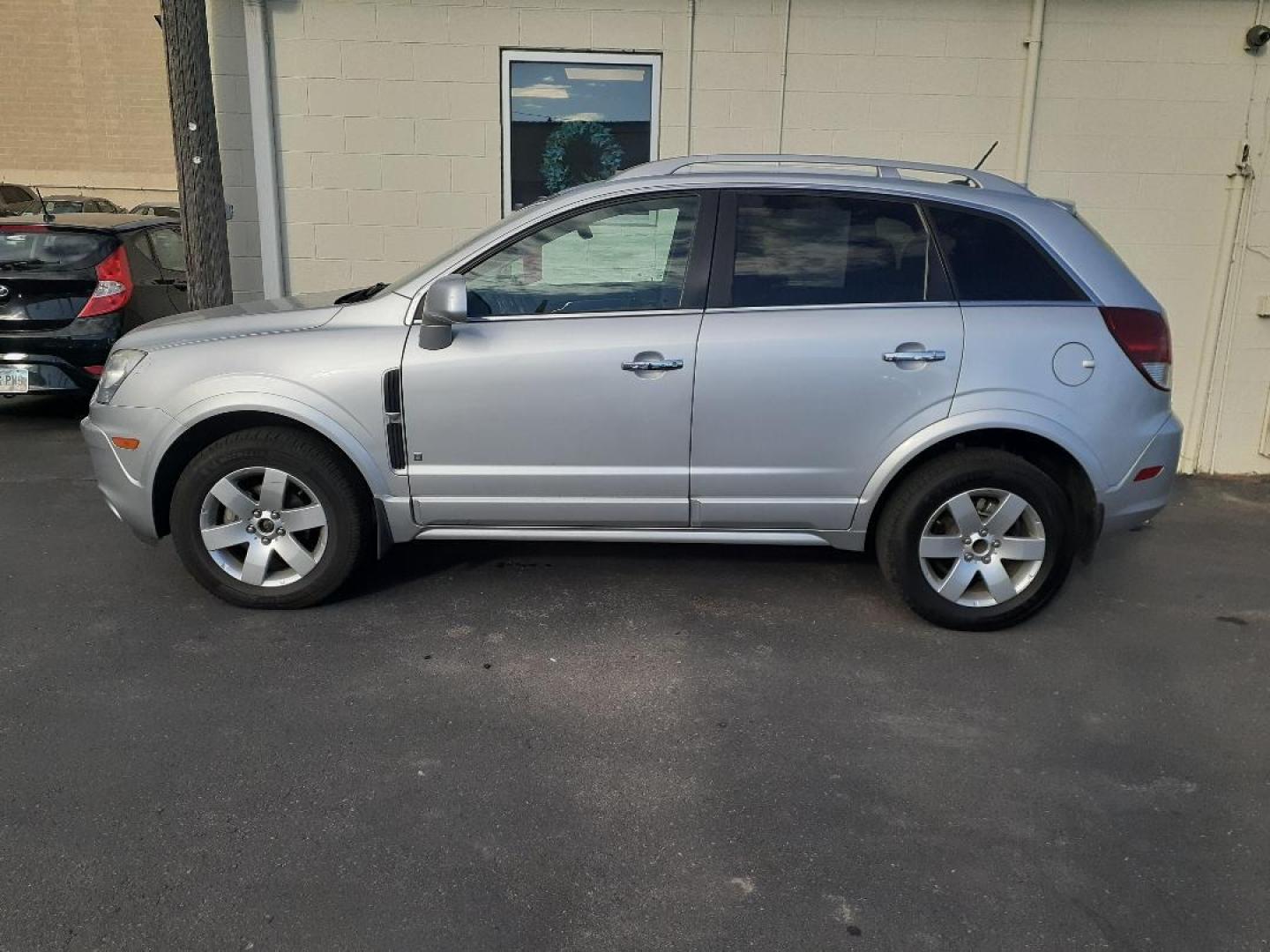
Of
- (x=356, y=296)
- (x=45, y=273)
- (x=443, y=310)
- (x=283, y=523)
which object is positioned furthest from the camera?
(x=45, y=273)

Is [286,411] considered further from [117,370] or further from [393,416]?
[117,370]

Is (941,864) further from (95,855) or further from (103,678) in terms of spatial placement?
(103,678)

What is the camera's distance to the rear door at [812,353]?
4.02 m

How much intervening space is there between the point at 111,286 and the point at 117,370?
142 inches

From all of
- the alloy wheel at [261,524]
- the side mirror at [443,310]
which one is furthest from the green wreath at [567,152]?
the alloy wheel at [261,524]

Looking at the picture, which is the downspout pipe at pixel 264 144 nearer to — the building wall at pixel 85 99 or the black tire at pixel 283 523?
the black tire at pixel 283 523

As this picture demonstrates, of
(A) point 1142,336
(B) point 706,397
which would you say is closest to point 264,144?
(B) point 706,397

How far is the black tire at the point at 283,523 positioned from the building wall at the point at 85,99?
98.9 feet

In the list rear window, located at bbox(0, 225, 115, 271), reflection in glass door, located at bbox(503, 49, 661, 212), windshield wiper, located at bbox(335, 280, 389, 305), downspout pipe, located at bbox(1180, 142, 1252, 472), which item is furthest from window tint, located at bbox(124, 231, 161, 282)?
downspout pipe, located at bbox(1180, 142, 1252, 472)

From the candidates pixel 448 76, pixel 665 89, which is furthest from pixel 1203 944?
pixel 448 76

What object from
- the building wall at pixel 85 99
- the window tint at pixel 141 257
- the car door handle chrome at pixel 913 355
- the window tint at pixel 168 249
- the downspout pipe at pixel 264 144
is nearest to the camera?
the car door handle chrome at pixel 913 355

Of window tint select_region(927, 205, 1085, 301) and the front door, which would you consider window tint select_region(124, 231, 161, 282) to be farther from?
window tint select_region(927, 205, 1085, 301)

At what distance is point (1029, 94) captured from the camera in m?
6.78

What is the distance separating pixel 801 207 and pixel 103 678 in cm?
329
